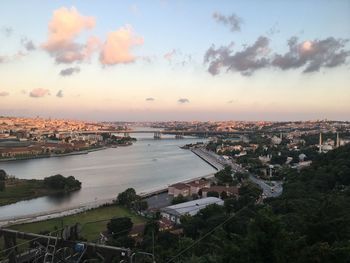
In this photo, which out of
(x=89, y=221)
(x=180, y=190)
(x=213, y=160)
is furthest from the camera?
(x=213, y=160)

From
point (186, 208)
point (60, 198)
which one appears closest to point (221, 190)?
point (186, 208)

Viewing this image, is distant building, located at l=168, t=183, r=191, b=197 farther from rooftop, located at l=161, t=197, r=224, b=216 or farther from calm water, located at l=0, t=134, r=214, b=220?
rooftop, located at l=161, t=197, r=224, b=216

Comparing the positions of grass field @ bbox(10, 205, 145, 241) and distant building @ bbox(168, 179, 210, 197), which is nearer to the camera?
grass field @ bbox(10, 205, 145, 241)

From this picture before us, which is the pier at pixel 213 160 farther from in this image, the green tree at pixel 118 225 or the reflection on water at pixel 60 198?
the green tree at pixel 118 225

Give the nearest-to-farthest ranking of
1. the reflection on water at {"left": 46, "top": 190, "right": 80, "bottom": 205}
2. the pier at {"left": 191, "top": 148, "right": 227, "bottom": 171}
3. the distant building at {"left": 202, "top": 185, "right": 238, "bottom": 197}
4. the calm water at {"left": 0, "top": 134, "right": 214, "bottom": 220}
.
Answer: the calm water at {"left": 0, "top": 134, "right": 214, "bottom": 220} → the reflection on water at {"left": 46, "top": 190, "right": 80, "bottom": 205} → the distant building at {"left": 202, "top": 185, "right": 238, "bottom": 197} → the pier at {"left": 191, "top": 148, "right": 227, "bottom": 171}

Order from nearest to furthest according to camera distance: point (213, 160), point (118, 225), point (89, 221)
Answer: point (118, 225), point (89, 221), point (213, 160)

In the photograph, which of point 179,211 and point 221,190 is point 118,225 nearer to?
point 179,211

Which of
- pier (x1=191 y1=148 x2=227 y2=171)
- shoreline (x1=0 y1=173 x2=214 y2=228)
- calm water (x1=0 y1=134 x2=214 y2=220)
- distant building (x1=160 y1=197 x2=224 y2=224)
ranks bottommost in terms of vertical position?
pier (x1=191 y1=148 x2=227 y2=171)

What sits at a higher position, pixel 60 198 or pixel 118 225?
pixel 118 225

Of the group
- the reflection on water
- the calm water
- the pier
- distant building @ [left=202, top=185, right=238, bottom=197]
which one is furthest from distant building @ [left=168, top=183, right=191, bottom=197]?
the pier
